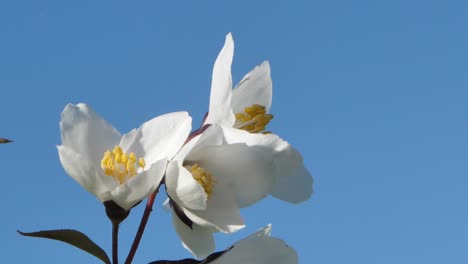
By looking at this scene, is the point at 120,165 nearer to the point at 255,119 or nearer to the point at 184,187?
the point at 184,187

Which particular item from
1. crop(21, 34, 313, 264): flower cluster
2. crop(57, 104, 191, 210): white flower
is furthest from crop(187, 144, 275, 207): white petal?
crop(57, 104, 191, 210): white flower

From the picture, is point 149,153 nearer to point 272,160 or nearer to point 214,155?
point 214,155

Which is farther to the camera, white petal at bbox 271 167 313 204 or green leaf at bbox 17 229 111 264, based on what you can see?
white petal at bbox 271 167 313 204

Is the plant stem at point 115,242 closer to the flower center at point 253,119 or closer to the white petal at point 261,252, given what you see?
the white petal at point 261,252

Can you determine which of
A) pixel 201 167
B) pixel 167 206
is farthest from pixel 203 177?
pixel 167 206

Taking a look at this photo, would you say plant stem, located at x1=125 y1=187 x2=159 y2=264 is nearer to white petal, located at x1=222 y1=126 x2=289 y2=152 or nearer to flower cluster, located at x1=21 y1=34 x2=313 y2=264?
flower cluster, located at x1=21 y1=34 x2=313 y2=264

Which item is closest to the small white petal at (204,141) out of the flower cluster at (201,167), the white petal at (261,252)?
the flower cluster at (201,167)
